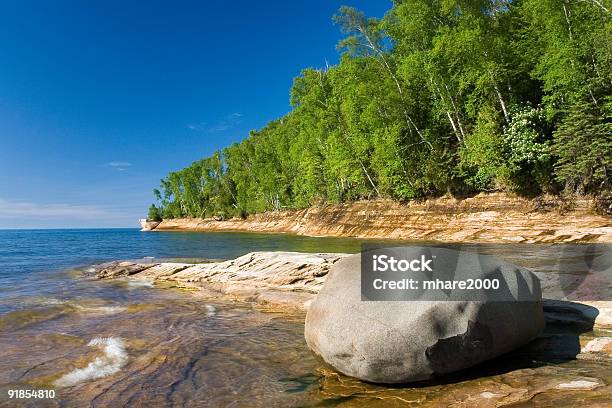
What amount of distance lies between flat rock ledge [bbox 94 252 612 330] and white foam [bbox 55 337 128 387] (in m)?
3.83

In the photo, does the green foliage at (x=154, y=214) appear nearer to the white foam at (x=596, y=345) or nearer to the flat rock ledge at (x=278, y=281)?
the flat rock ledge at (x=278, y=281)

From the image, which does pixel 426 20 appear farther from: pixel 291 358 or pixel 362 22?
pixel 291 358

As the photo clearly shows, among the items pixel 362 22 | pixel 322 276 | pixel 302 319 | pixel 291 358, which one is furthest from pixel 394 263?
pixel 362 22

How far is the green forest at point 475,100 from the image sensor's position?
64.2ft

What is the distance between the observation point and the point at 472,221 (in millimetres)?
24641

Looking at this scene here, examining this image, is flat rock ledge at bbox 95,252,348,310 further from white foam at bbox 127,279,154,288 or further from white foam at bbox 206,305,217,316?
white foam at bbox 206,305,217,316

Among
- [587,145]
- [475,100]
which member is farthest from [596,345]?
[475,100]

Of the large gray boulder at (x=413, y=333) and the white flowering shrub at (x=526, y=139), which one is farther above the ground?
the white flowering shrub at (x=526, y=139)

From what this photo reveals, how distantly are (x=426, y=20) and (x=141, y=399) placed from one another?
94.5 ft

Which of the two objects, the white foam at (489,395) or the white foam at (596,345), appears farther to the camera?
the white foam at (596,345)

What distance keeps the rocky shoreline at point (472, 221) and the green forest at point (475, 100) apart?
3.28 feet

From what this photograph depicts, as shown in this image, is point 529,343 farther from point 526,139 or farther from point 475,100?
point 475,100

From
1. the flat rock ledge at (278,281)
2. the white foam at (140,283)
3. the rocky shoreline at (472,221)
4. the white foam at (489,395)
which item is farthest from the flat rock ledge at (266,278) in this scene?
the rocky shoreline at (472,221)

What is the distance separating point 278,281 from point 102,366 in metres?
5.57
